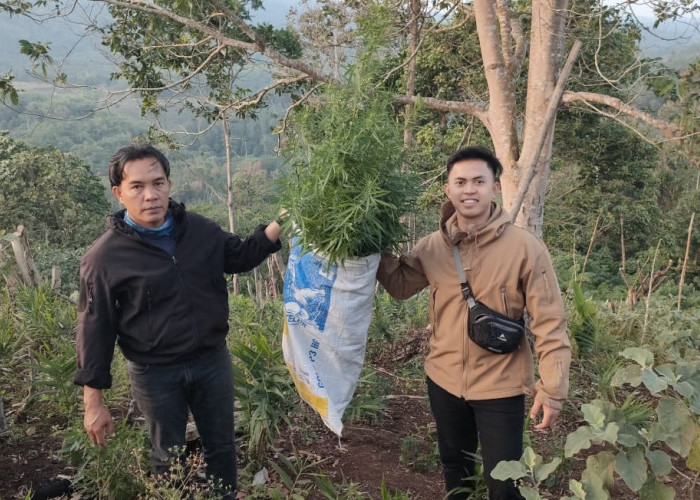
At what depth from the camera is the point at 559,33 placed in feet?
13.0

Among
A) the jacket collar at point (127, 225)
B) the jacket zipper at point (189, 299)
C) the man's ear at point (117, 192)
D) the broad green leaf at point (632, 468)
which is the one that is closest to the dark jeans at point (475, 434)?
the broad green leaf at point (632, 468)

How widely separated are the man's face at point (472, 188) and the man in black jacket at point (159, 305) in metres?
0.78

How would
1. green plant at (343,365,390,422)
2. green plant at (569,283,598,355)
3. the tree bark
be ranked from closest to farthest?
green plant at (343,365,390,422) → green plant at (569,283,598,355) → the tree bark

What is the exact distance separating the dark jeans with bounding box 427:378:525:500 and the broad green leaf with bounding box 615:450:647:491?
490 mm

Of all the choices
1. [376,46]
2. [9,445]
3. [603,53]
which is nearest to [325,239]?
[376,46]

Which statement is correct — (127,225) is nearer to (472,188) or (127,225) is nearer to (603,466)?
(472,188)

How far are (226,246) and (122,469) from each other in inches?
45.5

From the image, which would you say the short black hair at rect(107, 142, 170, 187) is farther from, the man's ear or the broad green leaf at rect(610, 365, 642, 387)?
the broad green leaf at rect(610, 365, 642, 387)

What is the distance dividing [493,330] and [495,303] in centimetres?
12

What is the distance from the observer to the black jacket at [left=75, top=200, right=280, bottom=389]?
200 cm

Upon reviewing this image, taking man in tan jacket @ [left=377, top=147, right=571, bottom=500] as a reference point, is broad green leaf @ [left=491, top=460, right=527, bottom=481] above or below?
below

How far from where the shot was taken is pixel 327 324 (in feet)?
7.35

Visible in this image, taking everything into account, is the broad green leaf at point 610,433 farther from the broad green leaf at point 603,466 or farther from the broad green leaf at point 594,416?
the broad green leaf at point 603,466

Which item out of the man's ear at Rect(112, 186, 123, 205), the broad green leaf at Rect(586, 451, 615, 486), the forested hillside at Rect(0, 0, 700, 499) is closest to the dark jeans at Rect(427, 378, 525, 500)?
the forested hillside at Rect(0, 0, 700, 499)
